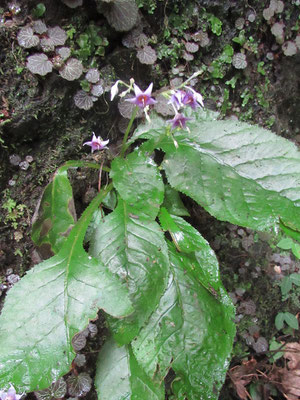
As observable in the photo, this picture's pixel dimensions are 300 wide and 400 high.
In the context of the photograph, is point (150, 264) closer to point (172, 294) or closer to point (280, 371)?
point (172, 294)

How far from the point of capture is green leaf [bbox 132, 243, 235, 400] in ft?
4.89

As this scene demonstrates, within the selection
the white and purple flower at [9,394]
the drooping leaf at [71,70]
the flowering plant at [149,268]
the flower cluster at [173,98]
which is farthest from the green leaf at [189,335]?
the drooping leaf at [71,70]

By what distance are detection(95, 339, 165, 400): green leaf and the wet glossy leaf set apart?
0.28m

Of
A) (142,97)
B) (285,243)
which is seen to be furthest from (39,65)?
(285,243)

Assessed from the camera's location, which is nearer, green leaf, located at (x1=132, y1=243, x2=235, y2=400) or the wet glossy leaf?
green leaf, located at (x1=132, y1=243, x2=235, y2=400)

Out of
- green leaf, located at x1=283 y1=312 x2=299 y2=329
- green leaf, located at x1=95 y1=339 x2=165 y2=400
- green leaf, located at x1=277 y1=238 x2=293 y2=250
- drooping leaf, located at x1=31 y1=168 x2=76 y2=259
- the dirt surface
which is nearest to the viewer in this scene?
green leaf, located at x1=95 y1=339 x2=165 y2=400

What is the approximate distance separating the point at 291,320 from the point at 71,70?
2.01 metres

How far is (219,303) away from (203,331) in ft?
0.51

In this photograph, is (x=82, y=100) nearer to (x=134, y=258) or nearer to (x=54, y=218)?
(x=54, y=218)

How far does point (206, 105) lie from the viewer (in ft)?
7.32

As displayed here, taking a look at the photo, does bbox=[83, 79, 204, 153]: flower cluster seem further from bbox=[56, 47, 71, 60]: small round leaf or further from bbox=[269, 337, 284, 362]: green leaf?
bbox=[269, 337, 284, 362]: green leaf

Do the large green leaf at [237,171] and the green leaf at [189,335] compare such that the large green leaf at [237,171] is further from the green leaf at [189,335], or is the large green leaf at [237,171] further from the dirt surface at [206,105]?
the dirt surface at [206,105]

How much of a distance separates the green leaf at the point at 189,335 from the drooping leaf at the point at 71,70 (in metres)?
0.96

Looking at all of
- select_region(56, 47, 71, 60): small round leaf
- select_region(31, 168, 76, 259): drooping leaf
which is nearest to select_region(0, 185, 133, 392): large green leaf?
select_region(31, 168, 76, 259): drooping leaf
